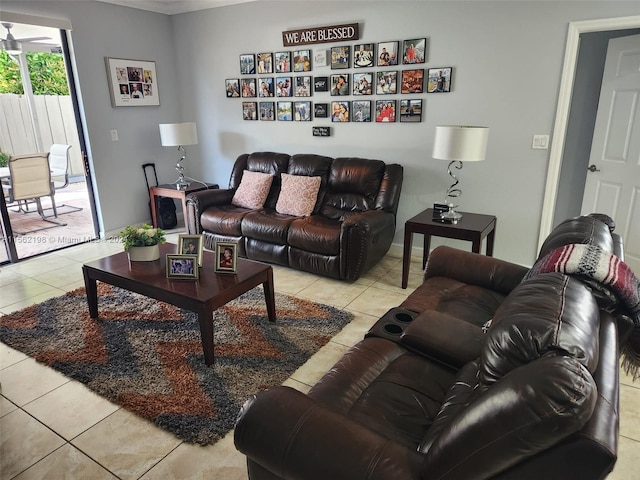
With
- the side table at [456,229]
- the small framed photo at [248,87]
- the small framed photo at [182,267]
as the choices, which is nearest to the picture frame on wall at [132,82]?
the small framed photo at [248,87]

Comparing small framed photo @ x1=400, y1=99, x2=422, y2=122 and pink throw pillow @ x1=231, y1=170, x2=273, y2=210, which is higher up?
small framed photo @ x1=400, y1=99, x2=422, y2=122

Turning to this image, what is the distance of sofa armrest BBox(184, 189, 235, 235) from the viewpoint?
13.7ft

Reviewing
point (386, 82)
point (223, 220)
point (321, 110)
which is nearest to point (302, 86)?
point (321, 110)

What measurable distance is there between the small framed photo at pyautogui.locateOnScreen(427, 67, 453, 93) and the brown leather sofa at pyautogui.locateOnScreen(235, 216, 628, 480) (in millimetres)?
2135

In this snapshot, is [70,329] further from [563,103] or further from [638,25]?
[638,25]

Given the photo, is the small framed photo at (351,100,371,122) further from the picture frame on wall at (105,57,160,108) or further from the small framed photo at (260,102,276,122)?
the picture frame on wall at (105,57,160,108)

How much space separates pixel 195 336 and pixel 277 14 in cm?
338

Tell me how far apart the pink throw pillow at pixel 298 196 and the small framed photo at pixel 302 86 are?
957mm

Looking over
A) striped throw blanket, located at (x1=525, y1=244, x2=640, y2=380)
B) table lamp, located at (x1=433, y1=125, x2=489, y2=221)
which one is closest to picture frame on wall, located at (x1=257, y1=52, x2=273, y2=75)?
table lamp, located at (x1=433, y1=125, x2=489, y2=221)

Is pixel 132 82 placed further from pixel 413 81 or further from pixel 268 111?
pixel 413 81

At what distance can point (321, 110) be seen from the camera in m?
4.32

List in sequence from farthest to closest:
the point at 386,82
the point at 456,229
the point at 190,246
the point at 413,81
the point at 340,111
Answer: the point at 340,111
the point at 386,82
the point at 413,81
the point at 456,229
the point at 190,246

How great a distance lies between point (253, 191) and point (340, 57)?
1564 millimetres

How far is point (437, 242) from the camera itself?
162 inches
